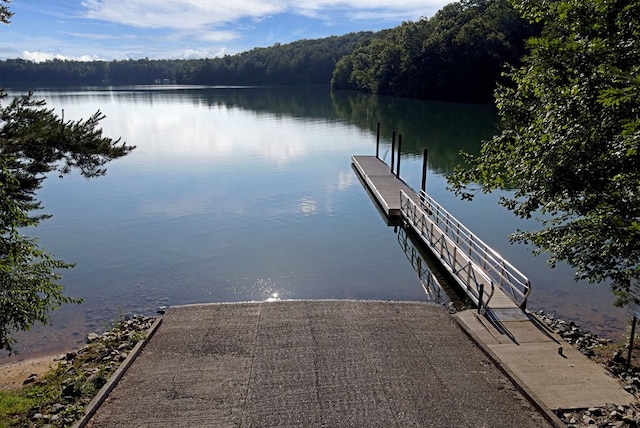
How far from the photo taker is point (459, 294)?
48.5ft

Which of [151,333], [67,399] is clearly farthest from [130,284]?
[67,399]

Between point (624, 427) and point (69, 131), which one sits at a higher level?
point (69, 131)

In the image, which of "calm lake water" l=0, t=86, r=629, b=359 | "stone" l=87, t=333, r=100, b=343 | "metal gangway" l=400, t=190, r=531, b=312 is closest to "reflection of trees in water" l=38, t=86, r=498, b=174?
"calm lake water" l=0, t=86, r=629, b=359

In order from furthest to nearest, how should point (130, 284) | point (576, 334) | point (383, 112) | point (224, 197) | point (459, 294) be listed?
point (383, 112)
point (224, 197)
point (130, 284)
point (459, 294)
point (576, 334)

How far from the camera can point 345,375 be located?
8.37 m

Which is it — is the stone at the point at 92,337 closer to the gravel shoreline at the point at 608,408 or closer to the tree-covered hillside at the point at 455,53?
the gravel shoreline at the point at 608,408

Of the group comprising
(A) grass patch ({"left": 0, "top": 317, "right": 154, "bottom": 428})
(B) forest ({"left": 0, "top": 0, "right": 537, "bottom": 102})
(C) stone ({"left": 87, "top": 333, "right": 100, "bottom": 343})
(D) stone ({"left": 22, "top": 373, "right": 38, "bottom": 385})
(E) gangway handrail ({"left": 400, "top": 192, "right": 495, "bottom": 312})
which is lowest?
(C) stone ({"left": 87, "top": 333, "right": 100, "bottom": 343})

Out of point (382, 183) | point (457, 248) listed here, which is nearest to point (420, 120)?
point (382, 183)

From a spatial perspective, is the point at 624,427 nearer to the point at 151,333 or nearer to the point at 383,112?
the point at 151,333

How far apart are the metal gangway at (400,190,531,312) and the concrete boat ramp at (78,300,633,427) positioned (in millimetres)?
986

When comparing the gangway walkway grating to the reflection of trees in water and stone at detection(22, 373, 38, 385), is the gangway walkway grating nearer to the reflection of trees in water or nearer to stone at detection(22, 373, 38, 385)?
the reflection of trees in water

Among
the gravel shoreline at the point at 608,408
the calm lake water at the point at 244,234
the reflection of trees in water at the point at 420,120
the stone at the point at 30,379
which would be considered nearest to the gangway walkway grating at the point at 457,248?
the calm lake water at the point at 244,234

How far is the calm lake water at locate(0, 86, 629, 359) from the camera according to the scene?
1497 centimetres

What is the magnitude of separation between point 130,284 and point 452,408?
1221cm
